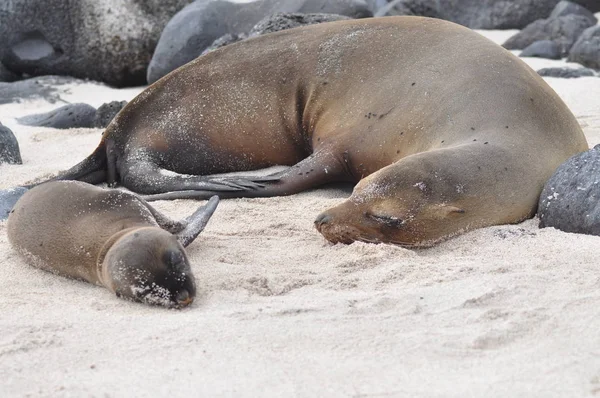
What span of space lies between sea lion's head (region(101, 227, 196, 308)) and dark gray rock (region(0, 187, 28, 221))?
5.01 feet

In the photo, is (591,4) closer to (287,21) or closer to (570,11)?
(570,11)

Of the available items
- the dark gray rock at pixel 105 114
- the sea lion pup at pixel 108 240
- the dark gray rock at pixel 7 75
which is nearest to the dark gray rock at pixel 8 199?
the sea lion pup at pixel 108 240

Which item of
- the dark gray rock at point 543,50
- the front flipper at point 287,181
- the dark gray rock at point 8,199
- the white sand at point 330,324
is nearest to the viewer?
the white sand at point 330,324

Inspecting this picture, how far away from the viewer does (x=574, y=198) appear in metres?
3.92

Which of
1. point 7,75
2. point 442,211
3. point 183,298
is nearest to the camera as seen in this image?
point 183,298

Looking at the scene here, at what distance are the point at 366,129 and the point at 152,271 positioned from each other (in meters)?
2.16

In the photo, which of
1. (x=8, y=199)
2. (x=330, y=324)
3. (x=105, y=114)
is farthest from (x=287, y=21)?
(x=330, y=324)

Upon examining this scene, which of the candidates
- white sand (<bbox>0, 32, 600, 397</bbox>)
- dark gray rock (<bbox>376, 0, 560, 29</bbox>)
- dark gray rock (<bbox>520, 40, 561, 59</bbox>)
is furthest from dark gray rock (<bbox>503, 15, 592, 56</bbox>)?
white sand (<bbox>0, 32, 600, 397</bbox>)

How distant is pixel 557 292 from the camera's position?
295 centimetres

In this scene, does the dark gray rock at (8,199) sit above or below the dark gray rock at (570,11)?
above

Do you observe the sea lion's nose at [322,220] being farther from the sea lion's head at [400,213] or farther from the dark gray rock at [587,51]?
the dark gray rock at [587,51]

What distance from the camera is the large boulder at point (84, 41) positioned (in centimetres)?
1040

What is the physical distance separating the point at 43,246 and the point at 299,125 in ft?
7.07

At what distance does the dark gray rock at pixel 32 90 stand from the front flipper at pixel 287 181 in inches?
177
